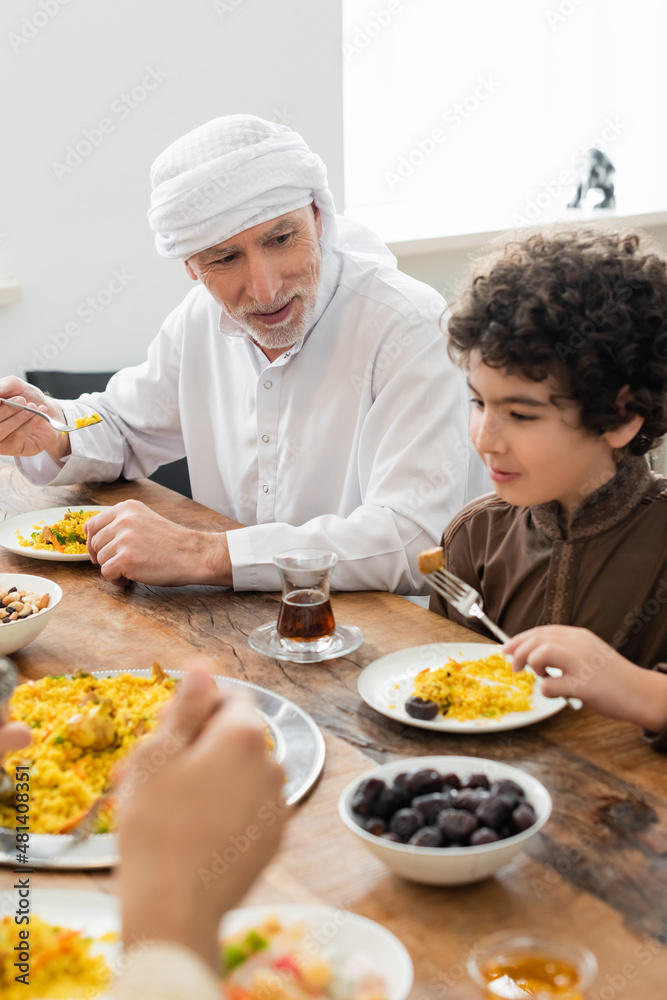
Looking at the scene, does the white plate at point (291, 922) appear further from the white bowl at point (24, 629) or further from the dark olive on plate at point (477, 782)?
the white bowl at point (24, 629)

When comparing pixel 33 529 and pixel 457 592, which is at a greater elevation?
pixel 457 592

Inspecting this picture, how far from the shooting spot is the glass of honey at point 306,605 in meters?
1.45

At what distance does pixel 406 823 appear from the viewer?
3.03 feet

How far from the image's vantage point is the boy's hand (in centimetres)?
118

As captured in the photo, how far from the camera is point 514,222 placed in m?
4.47

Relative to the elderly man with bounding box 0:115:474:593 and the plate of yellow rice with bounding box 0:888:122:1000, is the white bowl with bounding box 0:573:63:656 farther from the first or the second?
the plate of yellow rice with bounding box 0:888:122:1000

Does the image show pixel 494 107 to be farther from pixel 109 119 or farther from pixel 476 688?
pixel 476 688

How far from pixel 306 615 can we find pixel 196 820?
765 millimetres

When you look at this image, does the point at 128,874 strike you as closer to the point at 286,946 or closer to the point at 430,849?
the point at 286,946

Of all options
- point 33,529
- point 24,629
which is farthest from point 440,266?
point 24,629

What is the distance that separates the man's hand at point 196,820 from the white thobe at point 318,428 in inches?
39.7

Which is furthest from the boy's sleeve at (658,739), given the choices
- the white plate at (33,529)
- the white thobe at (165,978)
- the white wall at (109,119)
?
the white wall at (109,119)

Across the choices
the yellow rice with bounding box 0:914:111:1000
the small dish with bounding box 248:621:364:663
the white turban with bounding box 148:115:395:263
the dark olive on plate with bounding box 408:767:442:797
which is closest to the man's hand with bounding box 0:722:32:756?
the yellow rice with bounding box 0:914:111:1000

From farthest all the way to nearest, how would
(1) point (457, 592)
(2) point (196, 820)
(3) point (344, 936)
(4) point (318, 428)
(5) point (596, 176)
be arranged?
1. (5) point (596, 176)
2. (4) point (318, 428)
3. (1) point (457, 592)
4. (3) point (344, 936)
5. (2) point (196, 820)
